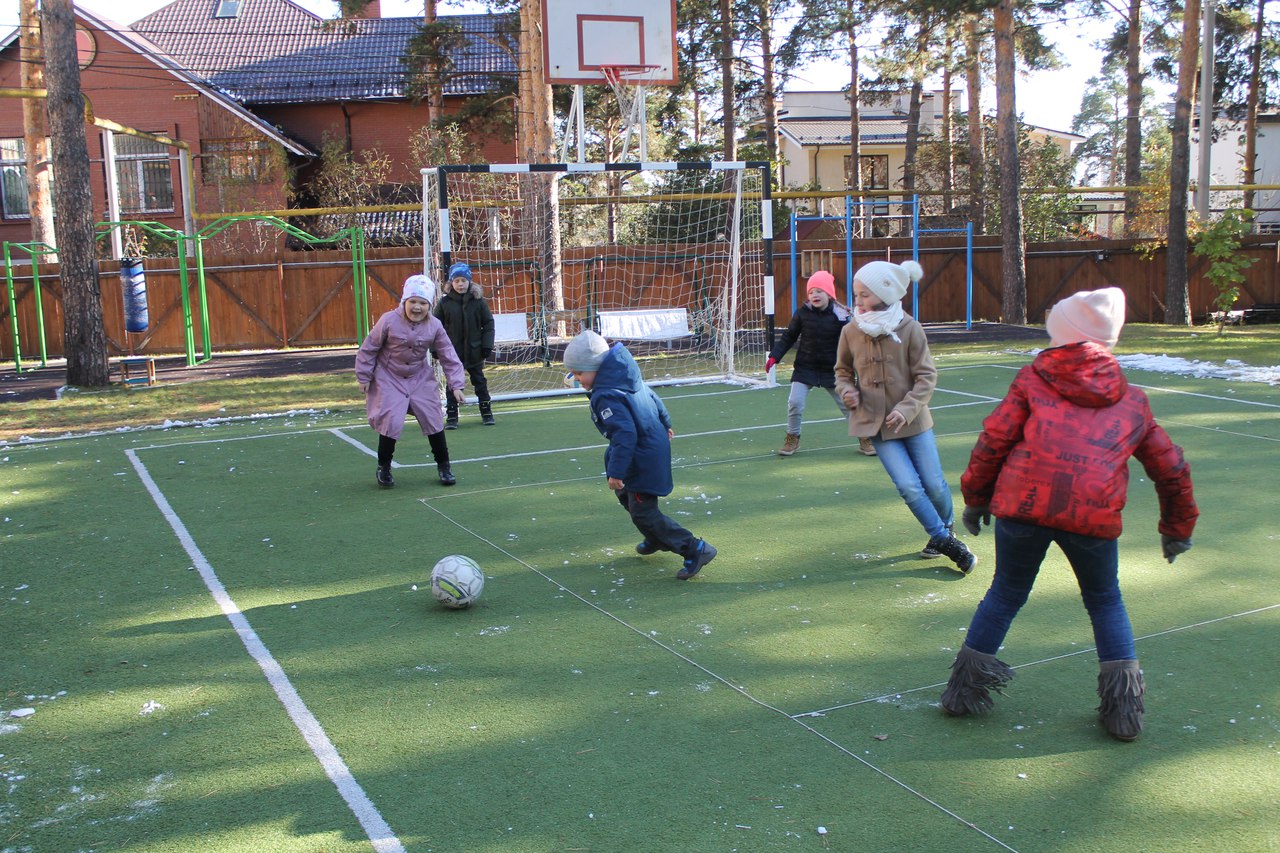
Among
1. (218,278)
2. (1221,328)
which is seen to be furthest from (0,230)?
(1221,328)

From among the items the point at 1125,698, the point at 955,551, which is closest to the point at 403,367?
the point at 955,551

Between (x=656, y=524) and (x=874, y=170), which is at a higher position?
(x=874, y=170)

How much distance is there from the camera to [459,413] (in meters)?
13.8

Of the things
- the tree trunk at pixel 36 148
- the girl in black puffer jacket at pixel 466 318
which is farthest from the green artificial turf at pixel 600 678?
the tree trunk at pixel 36 148

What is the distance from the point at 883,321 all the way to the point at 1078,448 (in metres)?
2.51

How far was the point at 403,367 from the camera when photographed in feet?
29.9

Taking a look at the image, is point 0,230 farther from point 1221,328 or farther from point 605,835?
point 605,835

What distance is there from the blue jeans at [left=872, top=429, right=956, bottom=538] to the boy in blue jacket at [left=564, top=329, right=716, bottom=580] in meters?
1.20

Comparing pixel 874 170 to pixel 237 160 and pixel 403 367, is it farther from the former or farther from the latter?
pixel 403 367

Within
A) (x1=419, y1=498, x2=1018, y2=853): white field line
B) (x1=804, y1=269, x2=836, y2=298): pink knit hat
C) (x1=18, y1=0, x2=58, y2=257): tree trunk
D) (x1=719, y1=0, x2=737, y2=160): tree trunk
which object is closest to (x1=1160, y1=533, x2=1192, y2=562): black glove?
(x1=419, y1=498, x2=1018, y2=853): white field line

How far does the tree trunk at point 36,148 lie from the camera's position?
23.2m

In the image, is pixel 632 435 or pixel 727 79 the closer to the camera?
pixel 632 435

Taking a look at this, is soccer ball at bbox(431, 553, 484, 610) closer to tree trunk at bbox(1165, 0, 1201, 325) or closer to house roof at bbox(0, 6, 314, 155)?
tree trunk at bbox(1165, 0, 1201, 325)

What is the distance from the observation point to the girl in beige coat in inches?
258
